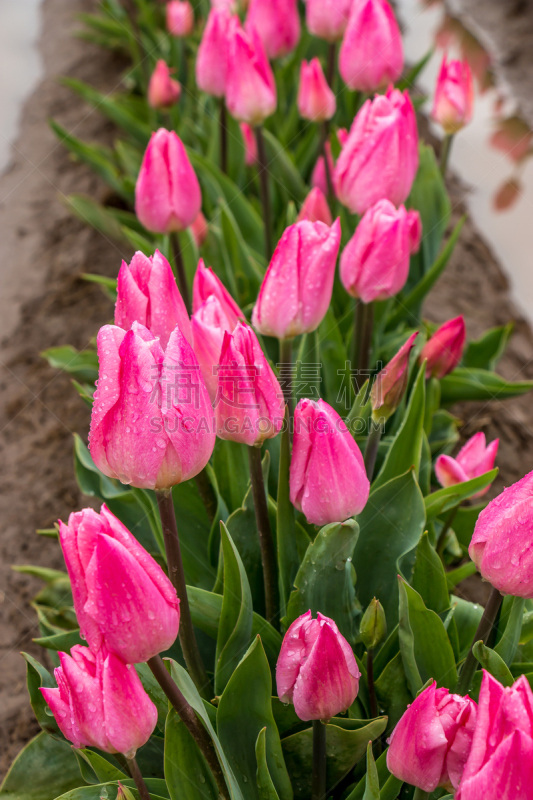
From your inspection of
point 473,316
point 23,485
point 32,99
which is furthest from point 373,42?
point 32,99

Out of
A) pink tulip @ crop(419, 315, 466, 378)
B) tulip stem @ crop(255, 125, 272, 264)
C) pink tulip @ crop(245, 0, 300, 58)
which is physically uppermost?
pink tulip @ crop(245, 0, 300, 58)

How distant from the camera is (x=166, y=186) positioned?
132cm

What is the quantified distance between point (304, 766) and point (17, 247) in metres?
2.66

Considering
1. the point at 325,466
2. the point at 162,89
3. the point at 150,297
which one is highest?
the point at 162,89

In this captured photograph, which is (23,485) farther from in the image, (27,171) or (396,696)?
(27,171)

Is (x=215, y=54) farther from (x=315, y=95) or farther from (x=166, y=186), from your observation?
(x=166, y=186)

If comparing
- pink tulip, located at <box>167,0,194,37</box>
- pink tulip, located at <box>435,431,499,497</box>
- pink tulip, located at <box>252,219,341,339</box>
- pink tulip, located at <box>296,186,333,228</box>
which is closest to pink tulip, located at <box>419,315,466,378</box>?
pink tulip, located at <box>435,431,499,497</box>

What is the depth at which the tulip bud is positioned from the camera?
2.88 feet

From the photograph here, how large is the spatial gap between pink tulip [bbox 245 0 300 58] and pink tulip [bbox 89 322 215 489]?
147 centimetres

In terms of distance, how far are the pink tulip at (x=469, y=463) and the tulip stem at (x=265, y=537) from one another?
0.35 metres

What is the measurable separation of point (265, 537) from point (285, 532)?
0.09ft

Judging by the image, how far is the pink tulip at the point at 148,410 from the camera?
0.65 meters

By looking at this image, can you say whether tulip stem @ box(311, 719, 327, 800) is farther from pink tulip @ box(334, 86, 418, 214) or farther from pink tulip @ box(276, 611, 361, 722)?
pink tulip @ box(334, 86, 418, 214)

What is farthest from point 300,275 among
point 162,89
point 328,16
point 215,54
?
point 162,89
